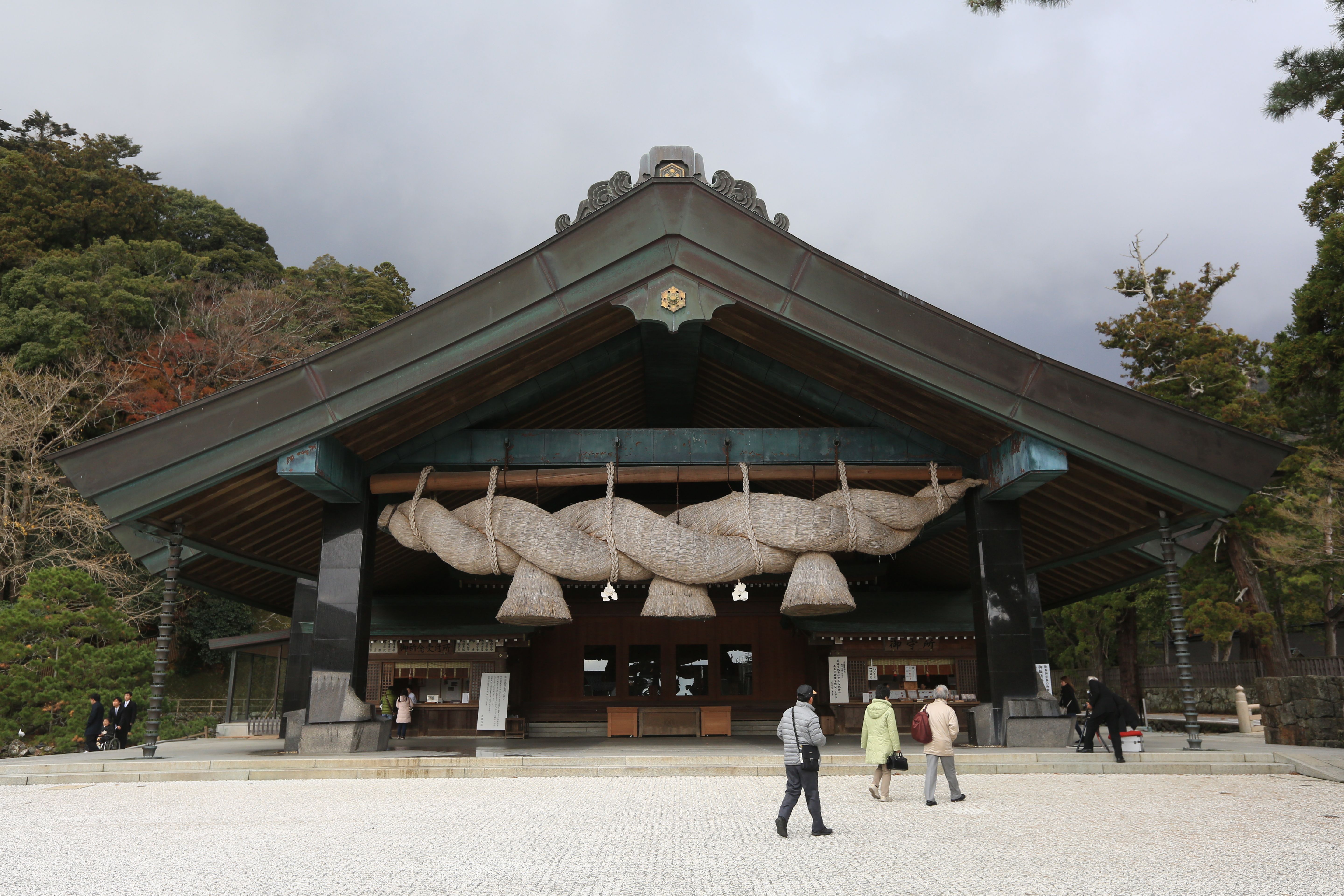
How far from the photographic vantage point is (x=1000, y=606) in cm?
1073

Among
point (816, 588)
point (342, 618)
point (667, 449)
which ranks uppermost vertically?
point (667, 449)

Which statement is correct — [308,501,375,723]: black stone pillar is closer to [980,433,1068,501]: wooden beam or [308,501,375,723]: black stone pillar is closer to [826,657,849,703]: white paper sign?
[980,433,1068,501]: wooden beam

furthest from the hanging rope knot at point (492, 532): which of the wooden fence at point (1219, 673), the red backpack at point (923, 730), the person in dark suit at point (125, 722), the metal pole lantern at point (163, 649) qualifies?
the wooden fence at point (1219, 673)

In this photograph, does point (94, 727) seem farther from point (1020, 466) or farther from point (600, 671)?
point (1020, 466)

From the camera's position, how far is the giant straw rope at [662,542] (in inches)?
414

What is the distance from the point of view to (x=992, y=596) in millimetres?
10781

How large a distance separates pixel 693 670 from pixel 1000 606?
25.0 feet

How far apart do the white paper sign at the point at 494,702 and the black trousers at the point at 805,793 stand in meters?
10.5

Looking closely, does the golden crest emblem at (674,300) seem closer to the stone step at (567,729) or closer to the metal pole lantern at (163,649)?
the metal pole lantern at (163,649)

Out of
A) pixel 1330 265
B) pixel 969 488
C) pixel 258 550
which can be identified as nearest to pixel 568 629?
pixel 258 550

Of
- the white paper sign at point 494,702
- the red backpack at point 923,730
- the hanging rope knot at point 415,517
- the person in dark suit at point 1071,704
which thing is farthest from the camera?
the white paper sign at point 494,702

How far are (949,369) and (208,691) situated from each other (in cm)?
3206

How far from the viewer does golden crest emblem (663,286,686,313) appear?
10039 mm

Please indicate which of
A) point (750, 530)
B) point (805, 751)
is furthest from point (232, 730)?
point (805, 751)
